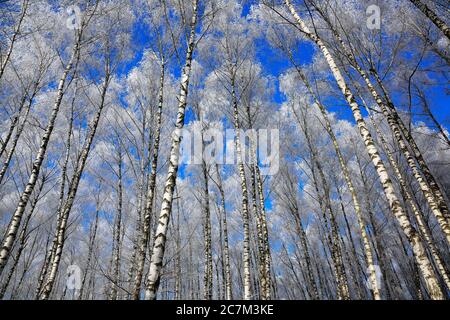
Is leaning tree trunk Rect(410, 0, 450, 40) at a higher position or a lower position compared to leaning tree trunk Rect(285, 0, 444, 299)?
higher

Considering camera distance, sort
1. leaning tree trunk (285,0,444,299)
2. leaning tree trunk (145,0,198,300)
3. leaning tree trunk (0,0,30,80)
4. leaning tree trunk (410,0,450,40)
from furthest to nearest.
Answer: leaning tree trunk (0,0,30,80) < leaning tree trunk (410,0,450,40) < leaning tree trunk (285,0,444,299) < leaning tree trunk (145,0,198,300)

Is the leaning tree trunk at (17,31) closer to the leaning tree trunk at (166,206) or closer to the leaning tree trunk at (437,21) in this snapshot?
the leaning tree trunk at (166,206)

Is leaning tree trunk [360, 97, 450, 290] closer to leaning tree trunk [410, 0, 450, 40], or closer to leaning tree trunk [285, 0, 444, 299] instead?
leaning tree trunk [410, 0, 450, 40]

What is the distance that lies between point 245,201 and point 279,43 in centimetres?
684

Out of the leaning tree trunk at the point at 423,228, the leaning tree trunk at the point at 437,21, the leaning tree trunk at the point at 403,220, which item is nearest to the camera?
the leaning tree trunk at the point at 403,220

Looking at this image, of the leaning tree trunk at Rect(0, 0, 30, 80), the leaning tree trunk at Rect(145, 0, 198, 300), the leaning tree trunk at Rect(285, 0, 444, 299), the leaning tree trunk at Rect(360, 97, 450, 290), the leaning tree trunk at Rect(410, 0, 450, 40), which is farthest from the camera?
the leaning tree trunk at Rect(0, 0, 30, 80)

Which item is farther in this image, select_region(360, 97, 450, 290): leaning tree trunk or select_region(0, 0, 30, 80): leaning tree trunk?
select_region(0, 0, 30, 80): leaning tree trunk

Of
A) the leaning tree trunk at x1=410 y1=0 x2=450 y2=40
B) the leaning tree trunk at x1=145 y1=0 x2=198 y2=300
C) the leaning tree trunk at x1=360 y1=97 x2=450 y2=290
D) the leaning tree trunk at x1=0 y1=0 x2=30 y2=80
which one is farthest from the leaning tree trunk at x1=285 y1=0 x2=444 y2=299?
the leaning tree trunk at x1=0 y1=0 x2=30 y2=80

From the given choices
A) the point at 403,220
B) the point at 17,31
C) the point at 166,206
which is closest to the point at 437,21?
the point at 403,220

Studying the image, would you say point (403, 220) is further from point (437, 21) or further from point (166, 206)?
point (437, 21)

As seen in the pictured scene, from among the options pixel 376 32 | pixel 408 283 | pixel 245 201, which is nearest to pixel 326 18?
pixel 376 32

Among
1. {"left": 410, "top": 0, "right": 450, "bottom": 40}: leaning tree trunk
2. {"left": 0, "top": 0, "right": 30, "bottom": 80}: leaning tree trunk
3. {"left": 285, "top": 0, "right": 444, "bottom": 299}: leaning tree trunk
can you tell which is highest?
{"left": 0, "top": 0, "right": 30, "bottom": 80}: leaning tree trunk

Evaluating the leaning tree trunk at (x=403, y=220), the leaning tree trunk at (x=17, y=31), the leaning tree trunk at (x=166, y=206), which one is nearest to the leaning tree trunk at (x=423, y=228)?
the leaning tree trunk at (x=403, y=220)
